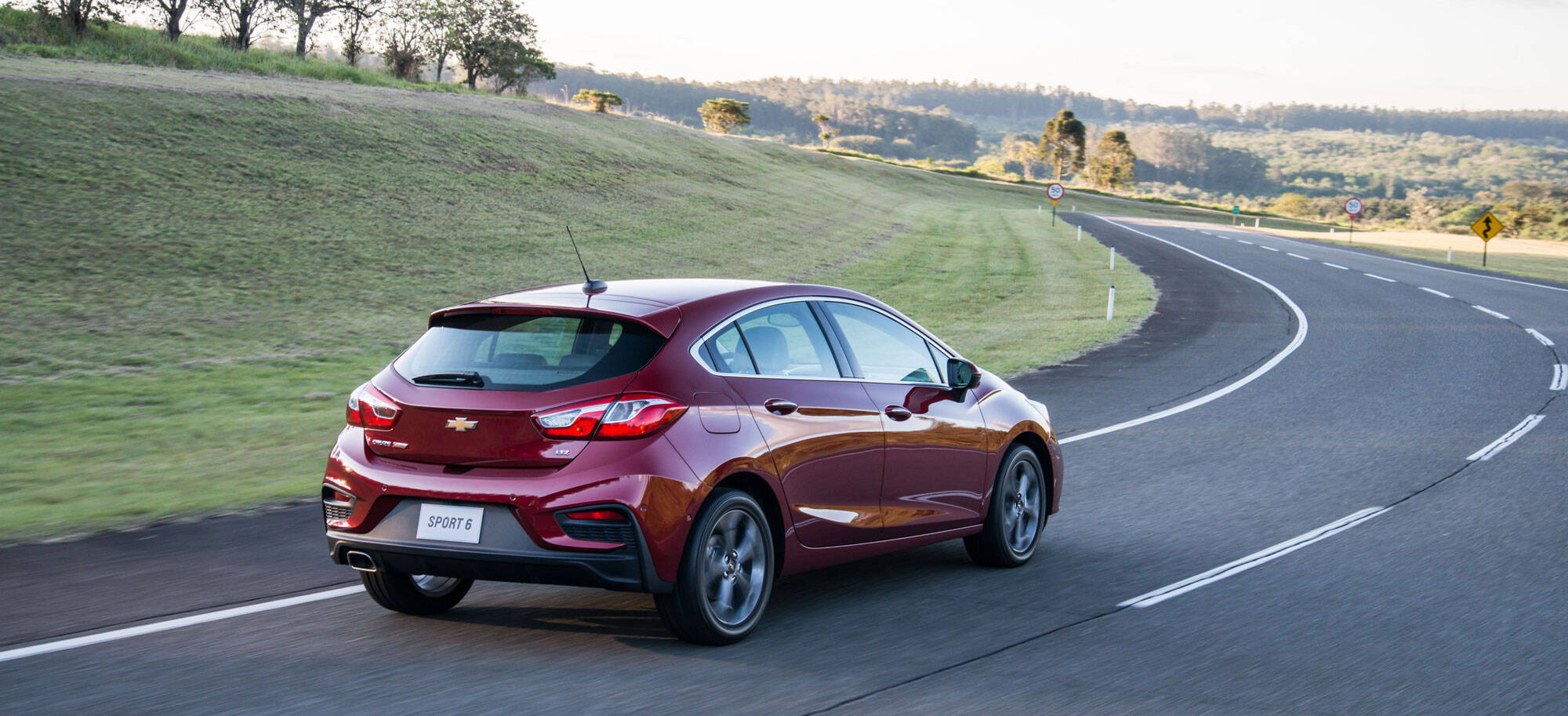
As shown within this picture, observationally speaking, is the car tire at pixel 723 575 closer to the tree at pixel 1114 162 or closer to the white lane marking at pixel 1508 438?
the white lane marking at pixel 1508 438

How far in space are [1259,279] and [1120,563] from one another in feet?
98.6

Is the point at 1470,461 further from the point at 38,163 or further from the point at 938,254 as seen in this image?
the point at 938,254

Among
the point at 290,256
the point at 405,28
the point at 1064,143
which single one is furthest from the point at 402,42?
the point at 1064,143

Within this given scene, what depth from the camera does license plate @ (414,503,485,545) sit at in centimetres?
509

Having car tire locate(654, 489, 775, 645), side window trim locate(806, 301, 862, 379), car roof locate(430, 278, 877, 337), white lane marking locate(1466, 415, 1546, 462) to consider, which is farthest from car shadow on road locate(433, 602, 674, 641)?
white lane marking locate(1466, 415, 1546, 462)

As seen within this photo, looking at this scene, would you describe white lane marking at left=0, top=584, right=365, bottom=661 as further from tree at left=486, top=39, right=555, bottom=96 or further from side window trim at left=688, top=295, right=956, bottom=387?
tree at left=486, top=39, right=555, bottom=96

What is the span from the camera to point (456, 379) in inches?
210

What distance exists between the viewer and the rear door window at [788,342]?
19.1ft

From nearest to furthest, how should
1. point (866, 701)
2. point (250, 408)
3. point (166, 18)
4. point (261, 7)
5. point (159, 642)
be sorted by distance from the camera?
1. point (866, 701)
2. point (159, 642)
3. point (250, 408)
4. point (166, 18)
5. point (261, 7)

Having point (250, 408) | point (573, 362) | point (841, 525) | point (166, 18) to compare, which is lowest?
point (250, 408)

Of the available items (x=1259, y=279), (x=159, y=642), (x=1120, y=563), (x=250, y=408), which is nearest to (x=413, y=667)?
(x=159, y=642)

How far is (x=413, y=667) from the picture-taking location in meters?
5.09

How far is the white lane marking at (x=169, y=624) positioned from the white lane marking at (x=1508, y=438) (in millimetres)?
9017

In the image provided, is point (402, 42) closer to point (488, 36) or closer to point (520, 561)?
point (488, 36)
